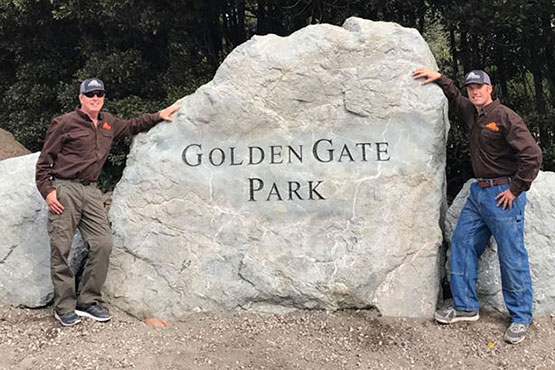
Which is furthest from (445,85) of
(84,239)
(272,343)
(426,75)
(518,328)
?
(84,239)

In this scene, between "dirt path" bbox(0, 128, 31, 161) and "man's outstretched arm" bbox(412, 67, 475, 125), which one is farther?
"dirt path" bbox(0, 128, 31, 161)

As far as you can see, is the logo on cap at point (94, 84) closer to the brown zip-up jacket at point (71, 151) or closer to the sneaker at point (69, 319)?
the brown zip-up jacket at point (71, 151)

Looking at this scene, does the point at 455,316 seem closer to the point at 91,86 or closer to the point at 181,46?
the point at 91,86

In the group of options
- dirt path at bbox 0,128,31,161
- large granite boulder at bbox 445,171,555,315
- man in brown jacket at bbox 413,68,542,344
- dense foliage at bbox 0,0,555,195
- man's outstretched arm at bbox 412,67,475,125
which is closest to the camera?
man in brown jacket at bbox 413,68,542,344

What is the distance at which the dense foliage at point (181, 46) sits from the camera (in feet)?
20.4

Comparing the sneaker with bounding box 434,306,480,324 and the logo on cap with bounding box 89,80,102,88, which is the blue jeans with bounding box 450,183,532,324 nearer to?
the sneaker with bounding box 434,306,480,324

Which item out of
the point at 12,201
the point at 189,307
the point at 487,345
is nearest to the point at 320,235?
the point at 189,307

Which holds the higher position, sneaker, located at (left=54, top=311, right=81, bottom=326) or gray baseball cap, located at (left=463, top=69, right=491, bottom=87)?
gray baseball cap, located at (left=463, top=69, right=491, bottom=87)

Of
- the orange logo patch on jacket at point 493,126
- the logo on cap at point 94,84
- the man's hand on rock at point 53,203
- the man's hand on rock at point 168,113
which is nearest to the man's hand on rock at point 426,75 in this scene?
the orange logo patch on jacket at point 493,126

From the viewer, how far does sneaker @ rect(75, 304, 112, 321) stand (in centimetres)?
428

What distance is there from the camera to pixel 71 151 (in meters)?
4.23

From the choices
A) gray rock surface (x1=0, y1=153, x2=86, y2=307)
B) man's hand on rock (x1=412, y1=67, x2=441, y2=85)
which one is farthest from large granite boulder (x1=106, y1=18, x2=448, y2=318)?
gray rock surface (x1=0, y1=153, x2=86, y2=307)

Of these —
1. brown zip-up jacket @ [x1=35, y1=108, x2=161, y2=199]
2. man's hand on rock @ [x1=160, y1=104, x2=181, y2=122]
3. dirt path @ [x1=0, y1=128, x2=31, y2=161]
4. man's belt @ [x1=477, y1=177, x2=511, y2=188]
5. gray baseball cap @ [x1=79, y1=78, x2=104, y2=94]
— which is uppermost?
gray baseball cap @ [x1=79, y1=78, x2=104, y2=94]

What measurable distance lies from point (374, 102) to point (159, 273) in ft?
7.16
